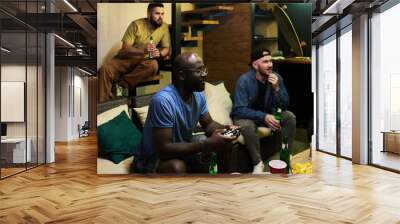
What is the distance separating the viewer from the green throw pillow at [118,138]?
7.56 meters

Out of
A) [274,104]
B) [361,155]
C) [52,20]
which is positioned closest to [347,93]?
[361,155]

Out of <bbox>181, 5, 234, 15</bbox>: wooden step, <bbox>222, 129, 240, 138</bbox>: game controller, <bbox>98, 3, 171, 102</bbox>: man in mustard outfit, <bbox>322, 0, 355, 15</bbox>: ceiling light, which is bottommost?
<bbox>222, 129, 240, 138</bbox>: game controller

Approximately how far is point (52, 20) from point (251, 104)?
480cm

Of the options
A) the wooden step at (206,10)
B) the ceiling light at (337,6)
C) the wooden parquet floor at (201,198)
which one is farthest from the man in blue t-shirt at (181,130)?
the ceiling light at (337,6)

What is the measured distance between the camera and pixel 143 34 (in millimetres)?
7613

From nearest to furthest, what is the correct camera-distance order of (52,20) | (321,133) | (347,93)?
(52,20)
(347,93)
(321,133)

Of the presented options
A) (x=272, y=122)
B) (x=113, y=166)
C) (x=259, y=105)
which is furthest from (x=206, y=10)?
(x=113, y=166)

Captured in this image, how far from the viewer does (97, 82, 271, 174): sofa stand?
296 inches

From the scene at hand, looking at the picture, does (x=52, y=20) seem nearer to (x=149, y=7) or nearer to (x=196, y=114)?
(x=149, y=7)

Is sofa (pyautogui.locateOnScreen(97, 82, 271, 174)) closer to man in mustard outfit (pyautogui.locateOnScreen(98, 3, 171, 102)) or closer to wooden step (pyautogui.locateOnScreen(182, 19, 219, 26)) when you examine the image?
man in mustard outfit (pyautogui.locateOnScreen(98, 3, 171, 102))

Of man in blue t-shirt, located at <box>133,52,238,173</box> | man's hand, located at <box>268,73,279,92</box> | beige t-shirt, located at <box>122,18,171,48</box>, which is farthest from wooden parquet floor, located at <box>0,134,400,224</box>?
beige t-shirt, located at <box>122,18,171,48</box>

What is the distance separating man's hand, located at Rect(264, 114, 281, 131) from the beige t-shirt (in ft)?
7.27

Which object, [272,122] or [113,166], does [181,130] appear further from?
[272,122]

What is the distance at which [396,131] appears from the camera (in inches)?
323
